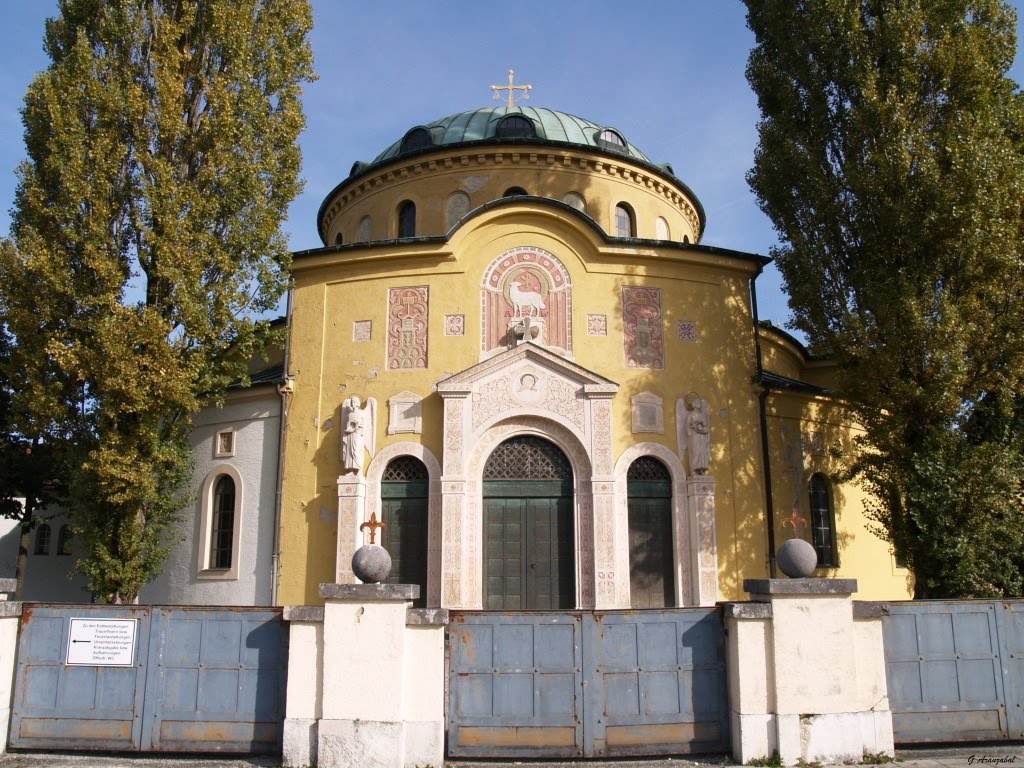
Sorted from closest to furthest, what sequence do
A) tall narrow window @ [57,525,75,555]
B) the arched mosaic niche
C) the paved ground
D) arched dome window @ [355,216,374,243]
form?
the paved ground, the arched mosaic niche, arched dome window @ [355,216,374,243], tall narrow window @ [57,525,75,555]

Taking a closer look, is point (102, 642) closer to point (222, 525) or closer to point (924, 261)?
point (222, 525)

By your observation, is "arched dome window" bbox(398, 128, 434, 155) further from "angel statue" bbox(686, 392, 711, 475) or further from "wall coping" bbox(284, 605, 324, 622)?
"wall coping" bbox(284, 605, 324, 622)

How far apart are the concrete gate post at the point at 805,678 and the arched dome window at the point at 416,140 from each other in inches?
649

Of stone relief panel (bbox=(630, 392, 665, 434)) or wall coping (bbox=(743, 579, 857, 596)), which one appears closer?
wall coping (bbox=(743, 579, 857, 596))

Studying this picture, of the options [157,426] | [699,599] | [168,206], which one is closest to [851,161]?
[699,599]

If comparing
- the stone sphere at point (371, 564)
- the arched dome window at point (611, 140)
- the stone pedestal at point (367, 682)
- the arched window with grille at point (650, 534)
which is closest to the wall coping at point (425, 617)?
the stone pedestal at point (367, 682)

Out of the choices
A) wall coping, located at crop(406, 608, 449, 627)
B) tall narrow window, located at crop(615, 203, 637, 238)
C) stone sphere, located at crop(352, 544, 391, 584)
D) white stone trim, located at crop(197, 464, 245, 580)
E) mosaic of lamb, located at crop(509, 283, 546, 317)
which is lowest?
wall coping, located at crop(406, 608, 449, 627)

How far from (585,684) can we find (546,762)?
33.9 inches

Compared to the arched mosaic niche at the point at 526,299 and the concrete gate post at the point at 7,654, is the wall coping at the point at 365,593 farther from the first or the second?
the arched mosaic niche at the point at 526,299

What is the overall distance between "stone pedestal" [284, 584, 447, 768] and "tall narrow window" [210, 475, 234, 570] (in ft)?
28.0

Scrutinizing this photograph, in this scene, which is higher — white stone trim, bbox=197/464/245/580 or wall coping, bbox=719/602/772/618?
white stone trim, bbox=197/464/245/580

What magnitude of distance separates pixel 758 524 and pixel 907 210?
20.8 feet

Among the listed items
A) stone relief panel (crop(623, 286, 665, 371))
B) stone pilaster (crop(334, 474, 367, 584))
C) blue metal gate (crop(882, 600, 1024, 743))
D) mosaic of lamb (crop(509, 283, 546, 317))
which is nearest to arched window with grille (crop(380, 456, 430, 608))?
stone pilaster (crop(334, 474, 367, 584))

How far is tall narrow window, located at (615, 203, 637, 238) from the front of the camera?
2080cm
